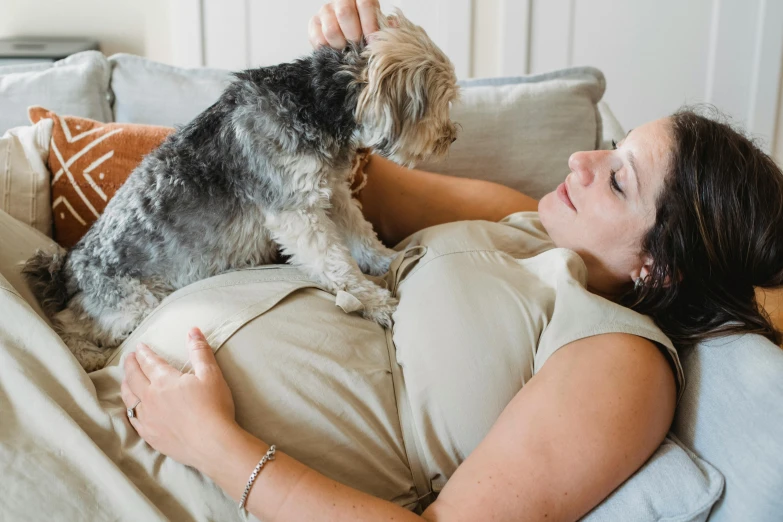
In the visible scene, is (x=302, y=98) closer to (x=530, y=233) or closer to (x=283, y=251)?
(x=283, y=251)

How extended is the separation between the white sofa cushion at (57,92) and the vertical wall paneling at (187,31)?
1047 millimetres

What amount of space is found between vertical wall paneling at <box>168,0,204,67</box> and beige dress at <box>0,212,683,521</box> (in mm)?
2182

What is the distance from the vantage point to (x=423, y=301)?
1.28 metres

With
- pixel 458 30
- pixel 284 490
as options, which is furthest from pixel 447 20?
pixel 284 490

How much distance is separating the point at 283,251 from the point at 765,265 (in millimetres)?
1005

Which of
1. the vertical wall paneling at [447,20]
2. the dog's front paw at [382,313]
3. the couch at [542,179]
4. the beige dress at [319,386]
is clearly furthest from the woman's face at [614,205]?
the vertical wall paneling at [447,20]

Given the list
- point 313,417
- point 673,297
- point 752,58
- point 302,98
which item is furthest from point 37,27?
point 752,58

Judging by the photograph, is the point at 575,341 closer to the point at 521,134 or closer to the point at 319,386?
the point at 319,386

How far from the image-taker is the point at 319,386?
1162 mm

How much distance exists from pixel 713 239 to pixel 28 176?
1603mm

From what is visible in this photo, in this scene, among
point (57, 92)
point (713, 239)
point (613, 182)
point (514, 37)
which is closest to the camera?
point (713, 239)

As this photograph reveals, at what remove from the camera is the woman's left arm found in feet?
3.30

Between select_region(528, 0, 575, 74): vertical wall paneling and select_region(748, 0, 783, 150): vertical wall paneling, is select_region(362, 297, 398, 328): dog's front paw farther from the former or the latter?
select_region(748, 0, 783, 150): vertical wall paneling

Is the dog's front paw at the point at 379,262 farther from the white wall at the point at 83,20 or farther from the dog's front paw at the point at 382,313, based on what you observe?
the white wall at the point at 83,20
